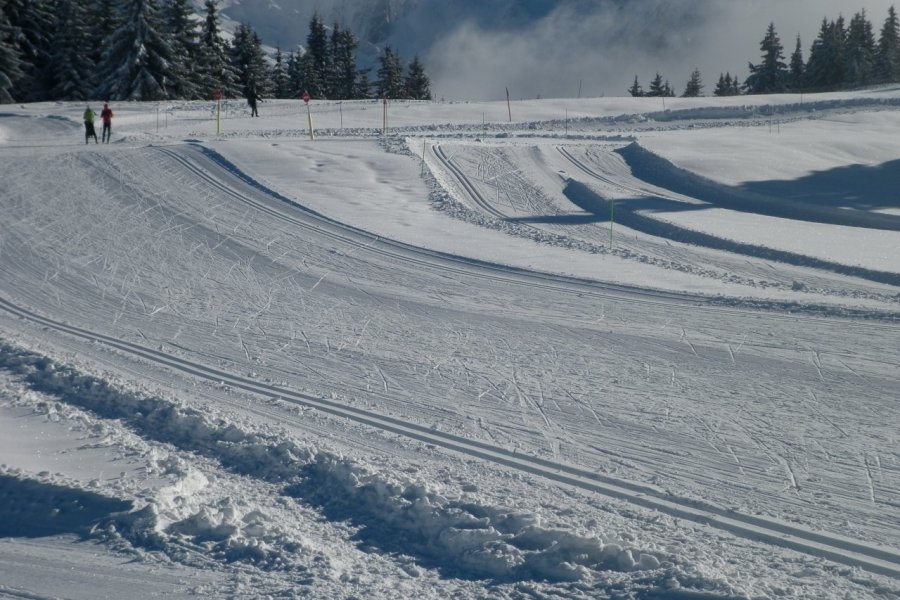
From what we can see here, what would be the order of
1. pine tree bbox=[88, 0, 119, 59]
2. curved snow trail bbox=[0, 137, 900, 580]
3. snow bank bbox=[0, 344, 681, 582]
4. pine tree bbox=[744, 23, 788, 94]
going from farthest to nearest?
1. pine tree bbox=[744, 23, 788, 94]
2. pine tree bbox=[88, 0, 119, 59]
3. curved snow trail bbox=[0, 137, 900, 580]
4. snow bank bbox=[0, 344, 681, 582]

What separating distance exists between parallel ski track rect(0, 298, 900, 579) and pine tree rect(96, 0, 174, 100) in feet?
128

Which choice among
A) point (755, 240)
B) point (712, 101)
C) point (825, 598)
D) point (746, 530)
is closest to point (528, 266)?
point (755, 240)

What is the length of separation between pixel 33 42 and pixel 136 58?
29.2 feet

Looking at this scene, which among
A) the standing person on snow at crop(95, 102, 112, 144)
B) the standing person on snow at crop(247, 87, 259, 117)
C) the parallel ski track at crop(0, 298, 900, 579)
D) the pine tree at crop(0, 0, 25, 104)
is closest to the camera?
the parallel ski track at crop(0, 298, 900, 579)

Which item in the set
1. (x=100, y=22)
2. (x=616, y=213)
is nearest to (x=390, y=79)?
(x=100, y=22)

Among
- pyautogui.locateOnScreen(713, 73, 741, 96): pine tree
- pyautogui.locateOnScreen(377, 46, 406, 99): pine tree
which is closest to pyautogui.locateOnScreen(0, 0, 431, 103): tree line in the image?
pyautogui.locateOnScreen(377, 46, 406, 99): pine tree

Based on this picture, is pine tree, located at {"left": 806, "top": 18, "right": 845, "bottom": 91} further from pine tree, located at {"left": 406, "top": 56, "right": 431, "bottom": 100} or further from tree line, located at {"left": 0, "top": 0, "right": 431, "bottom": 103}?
tree line, located at {"left": 0, "top": 0, "right": 431, "bottom": 103}

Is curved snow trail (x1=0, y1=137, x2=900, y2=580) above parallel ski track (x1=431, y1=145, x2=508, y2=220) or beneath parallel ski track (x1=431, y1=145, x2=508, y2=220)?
beneath

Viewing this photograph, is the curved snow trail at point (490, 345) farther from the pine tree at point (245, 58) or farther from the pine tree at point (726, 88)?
the pine tree at point (726, 88)

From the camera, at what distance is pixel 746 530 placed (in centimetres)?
570

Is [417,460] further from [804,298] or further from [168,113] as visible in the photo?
[168,113]

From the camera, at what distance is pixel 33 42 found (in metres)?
47.3

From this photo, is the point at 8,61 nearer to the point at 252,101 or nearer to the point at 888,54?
the point at 252,101

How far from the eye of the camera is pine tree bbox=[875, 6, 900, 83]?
222 ft
